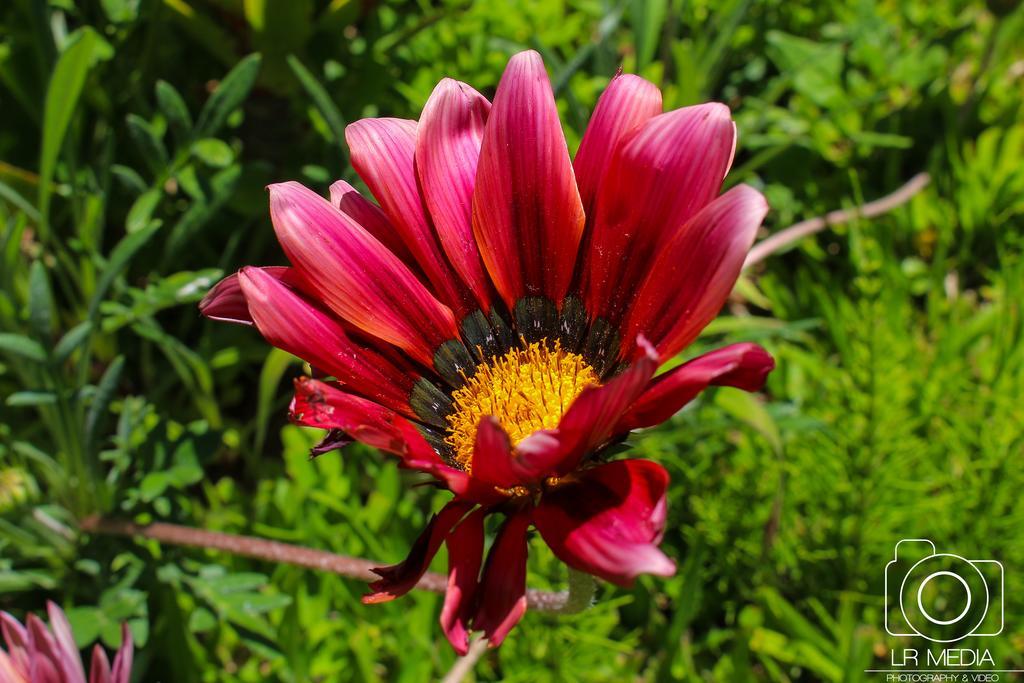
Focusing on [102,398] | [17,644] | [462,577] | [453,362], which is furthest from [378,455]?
[462,577]

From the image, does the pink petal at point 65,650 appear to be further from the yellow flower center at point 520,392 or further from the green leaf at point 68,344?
the yellow flower center at point 520,392

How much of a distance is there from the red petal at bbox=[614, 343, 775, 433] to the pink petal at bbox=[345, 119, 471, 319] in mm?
410

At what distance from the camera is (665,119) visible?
1.20 m

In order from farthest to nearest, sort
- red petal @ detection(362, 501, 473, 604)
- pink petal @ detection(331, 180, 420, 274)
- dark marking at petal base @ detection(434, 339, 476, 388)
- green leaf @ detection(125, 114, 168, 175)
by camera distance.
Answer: green leaf @ detection(125, 114, 168, 175) < dark marking at petal base @ detection(434, 339, 476, 388) < pink petal @ detection(331, 180, 420, 274) < red petal @ detection(362, 501, 473, 604)

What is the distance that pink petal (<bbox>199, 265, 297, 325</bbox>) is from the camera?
1.25 metres

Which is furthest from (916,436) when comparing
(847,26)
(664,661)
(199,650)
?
(199,650)

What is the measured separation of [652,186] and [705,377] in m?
0.31

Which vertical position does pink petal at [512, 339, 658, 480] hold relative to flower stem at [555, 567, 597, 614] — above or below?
above

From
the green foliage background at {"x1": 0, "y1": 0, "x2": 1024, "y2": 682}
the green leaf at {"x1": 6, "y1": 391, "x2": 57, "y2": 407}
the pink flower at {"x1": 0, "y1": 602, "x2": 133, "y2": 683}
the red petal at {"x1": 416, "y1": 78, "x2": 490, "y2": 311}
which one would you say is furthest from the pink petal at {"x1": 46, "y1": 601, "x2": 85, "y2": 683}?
the red petal at {"x1": 416, "y1": 78, "x2": 490, "y2": 311}

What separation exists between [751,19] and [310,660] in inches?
80.8

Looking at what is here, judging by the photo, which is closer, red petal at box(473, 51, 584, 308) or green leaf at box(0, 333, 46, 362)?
red petal at box(473, 51, 584, 308)

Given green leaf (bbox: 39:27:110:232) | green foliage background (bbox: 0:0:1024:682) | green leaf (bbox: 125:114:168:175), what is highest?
green leaf (bbox: 39:27:110:232)

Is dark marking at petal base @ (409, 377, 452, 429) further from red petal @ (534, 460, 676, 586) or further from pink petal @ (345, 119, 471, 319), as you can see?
red petal @ (534, 460, 676, 586)

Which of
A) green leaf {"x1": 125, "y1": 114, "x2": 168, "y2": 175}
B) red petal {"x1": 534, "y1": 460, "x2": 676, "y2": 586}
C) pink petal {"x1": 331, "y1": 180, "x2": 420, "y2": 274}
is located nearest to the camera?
red petal {"x1": 534, "y1": 460, "x2": 676, "y2": 586}
